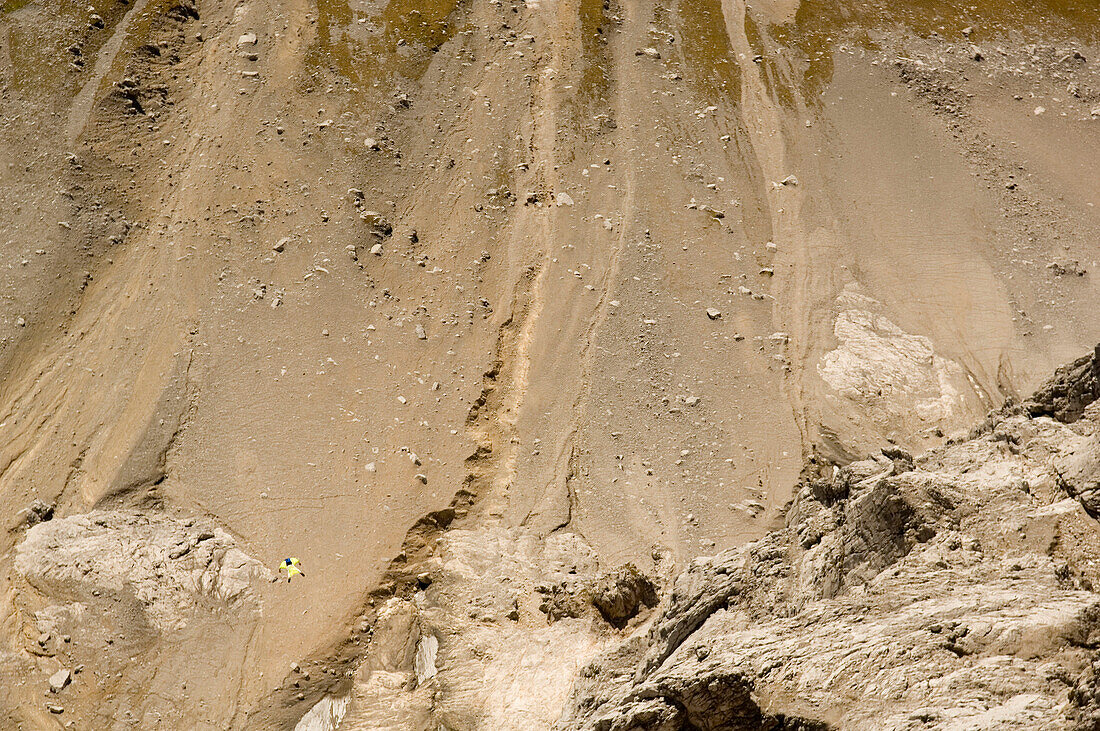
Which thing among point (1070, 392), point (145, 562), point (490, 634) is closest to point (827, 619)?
point (1070, 392)

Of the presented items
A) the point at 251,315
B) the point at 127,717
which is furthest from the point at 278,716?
the point at 251,315

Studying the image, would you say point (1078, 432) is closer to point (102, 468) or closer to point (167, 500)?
point (167, 500)

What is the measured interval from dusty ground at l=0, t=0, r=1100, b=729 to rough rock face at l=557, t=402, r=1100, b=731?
7.19 meters

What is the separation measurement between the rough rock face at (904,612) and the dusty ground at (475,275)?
23.6ft

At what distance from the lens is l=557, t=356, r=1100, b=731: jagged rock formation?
38.1 feet

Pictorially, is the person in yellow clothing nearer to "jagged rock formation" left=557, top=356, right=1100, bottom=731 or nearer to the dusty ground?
the dusty ground

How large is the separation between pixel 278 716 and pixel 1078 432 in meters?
18.9

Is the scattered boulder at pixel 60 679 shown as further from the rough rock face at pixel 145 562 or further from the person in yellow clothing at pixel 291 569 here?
the person in yellow clothing at pixel 291 569

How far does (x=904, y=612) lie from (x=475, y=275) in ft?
71.9

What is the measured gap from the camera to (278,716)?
22.6m

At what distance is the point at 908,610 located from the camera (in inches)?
533

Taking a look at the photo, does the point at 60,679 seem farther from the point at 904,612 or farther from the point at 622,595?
the point at 904,612

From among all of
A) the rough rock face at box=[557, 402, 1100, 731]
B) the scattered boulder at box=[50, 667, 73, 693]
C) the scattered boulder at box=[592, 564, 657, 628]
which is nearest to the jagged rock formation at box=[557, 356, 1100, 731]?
the rough rock face at box=[557, 402, 1100, 731]

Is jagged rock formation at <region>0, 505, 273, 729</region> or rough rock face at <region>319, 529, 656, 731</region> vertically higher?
rough rock face at <region>319, 529, 656, 731</region>
